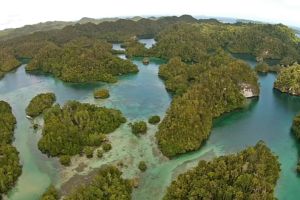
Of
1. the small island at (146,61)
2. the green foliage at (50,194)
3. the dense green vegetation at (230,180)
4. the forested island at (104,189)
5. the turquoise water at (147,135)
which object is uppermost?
the dense green vegetation at (230,180)

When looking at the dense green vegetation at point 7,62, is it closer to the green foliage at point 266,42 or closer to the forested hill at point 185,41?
the forested hill at point 185,41

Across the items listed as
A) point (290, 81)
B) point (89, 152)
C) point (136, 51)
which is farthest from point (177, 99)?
point (136, 51)

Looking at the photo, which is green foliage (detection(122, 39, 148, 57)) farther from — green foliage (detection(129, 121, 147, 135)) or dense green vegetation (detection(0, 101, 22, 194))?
green foliage (detection(129, 121, 147, 135))

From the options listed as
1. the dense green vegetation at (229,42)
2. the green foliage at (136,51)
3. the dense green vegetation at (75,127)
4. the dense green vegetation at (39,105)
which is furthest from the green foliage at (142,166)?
the green foliage at (136,51)

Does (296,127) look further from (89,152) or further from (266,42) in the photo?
(266,42)

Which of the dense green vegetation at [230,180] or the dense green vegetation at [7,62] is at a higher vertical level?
the dense green vegetation at [230,180]

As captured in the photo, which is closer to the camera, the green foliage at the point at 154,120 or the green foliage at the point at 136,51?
the green foliage at the point at 154,120

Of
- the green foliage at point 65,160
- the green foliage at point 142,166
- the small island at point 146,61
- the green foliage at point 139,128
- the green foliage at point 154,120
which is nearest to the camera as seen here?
the green foliage at point 142,166

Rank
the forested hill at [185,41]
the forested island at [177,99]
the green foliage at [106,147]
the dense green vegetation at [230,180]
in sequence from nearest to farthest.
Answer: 1. the dense green vegetation at [230,180]
2. the forested island at [177,99]
3. the green foliage at [106,147]
4. the forested hill at [185,41]
